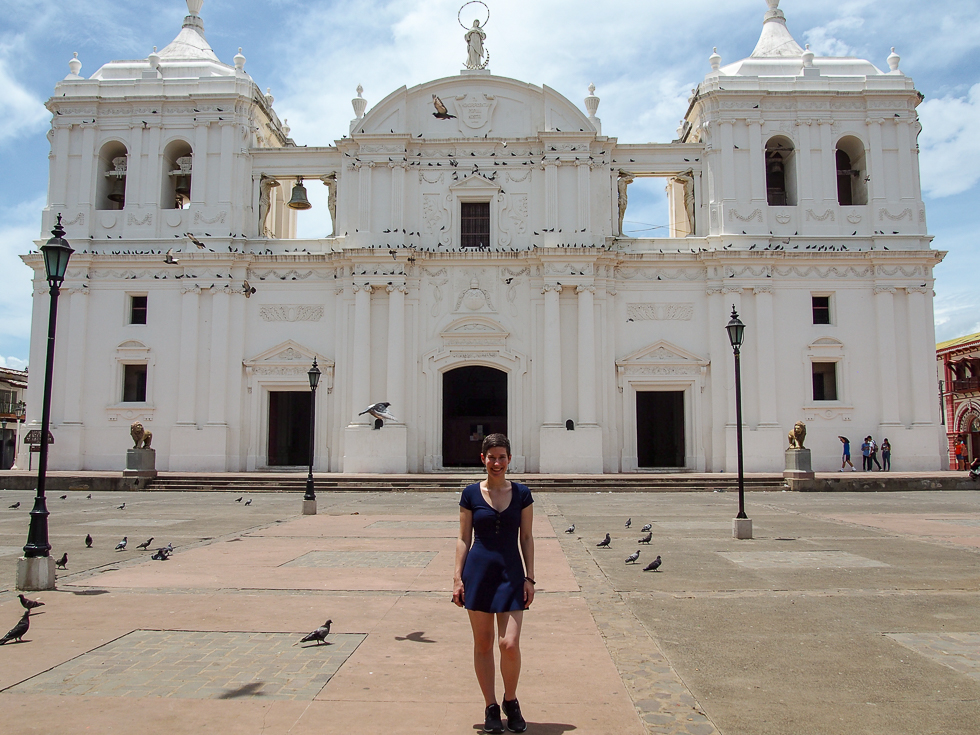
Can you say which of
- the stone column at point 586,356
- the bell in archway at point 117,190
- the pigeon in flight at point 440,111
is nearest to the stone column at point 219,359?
the bell in archway at point 117,190

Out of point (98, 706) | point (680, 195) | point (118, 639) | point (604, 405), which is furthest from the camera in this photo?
point (680, 195)

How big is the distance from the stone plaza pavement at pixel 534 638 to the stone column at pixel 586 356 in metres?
15.2

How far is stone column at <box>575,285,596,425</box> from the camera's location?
28.2m

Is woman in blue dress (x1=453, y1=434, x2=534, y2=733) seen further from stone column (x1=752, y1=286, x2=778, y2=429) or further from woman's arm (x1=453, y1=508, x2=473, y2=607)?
stone column (x1=752, y1=286, x2=778, y2=429)

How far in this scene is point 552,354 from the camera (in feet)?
93.5

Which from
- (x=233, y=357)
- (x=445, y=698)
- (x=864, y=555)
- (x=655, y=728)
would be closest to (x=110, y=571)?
(x=445, y=698)

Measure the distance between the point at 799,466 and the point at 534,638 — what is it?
20141mm

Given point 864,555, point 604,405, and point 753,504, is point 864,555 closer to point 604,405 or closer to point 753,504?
point 753,504

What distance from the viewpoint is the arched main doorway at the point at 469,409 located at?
30484 millimetres

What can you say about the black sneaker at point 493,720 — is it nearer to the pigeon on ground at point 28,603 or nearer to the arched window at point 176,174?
the pigeon on ground at point 28,603

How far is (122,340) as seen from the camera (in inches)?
1173

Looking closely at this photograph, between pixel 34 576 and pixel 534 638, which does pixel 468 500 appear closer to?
pixel 534 638

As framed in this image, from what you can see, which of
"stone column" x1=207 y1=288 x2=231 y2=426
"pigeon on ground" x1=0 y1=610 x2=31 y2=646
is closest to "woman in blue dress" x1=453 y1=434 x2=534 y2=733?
"pigeon on ground" x1=0 y1=610 x2=31 y2=646

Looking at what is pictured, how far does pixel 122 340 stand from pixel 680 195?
24.1 metres
